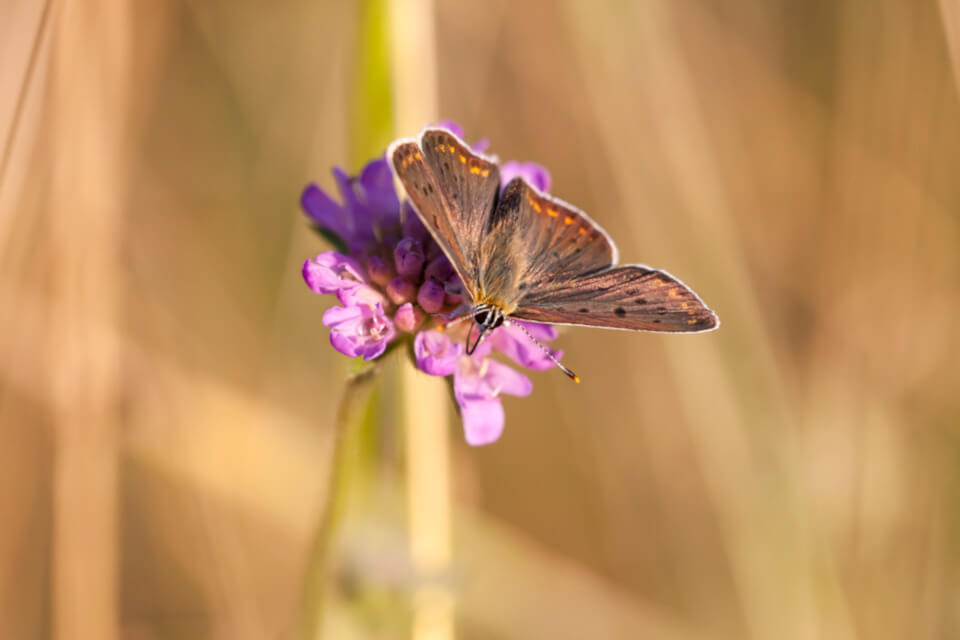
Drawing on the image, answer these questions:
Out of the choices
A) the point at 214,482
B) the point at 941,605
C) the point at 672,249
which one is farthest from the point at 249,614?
the point at 941,605

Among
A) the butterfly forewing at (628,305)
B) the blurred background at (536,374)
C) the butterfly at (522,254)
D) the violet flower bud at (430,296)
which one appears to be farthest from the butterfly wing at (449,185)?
the blurred background at (536,374)

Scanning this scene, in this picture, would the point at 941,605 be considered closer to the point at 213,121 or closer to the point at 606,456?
the point at 606,456

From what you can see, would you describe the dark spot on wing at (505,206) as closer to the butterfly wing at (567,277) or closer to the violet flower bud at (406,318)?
the butterfly wing at (567,277)

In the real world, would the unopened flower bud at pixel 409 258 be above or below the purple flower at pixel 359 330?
above

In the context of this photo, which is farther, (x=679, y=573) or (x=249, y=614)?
(x=679, y=573)

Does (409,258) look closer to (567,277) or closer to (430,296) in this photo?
(430,296)

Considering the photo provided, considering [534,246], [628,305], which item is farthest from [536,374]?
[628,305]
